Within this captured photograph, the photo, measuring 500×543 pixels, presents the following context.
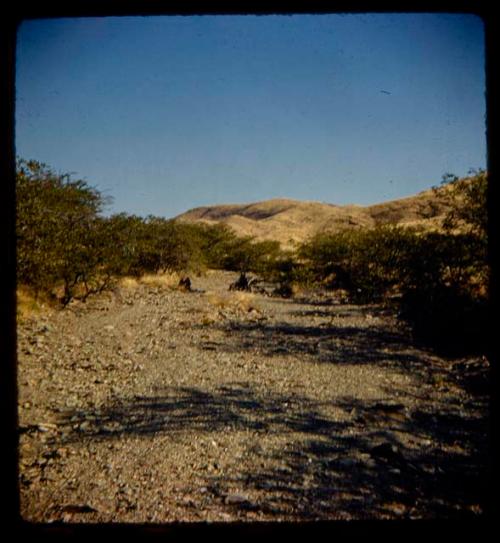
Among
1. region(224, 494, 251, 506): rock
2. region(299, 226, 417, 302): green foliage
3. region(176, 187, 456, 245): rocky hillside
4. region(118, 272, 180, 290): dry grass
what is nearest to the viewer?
region(224, 494, 251, 506): rock

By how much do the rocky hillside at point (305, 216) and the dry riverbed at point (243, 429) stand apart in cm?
2916

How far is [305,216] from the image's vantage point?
211ft

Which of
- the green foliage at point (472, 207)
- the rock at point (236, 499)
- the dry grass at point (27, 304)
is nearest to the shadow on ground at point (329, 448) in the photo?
the rock at point (236, 499)

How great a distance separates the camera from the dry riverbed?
2.18m

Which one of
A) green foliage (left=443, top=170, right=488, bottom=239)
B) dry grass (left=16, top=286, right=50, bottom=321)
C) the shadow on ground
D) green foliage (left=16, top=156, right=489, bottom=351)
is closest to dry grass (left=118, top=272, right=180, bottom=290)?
green foliage (left=16, top=156, right=489, bottom=351)

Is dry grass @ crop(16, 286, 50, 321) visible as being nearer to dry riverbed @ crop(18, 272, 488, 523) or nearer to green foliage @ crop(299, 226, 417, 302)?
dry riverbed @ crop(18, 272, 488, 523)

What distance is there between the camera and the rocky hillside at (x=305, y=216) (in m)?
44.2

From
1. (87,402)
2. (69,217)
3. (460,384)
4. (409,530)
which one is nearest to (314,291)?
(69,217)

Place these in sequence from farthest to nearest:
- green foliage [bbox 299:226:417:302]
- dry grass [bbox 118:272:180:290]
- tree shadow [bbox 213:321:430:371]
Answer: dry grass [bbox 118:272:180:290] → green foliage [bbox 299:226:417:302] → tree shadow [bbox 213:321:430:371]

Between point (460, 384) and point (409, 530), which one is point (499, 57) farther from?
point (460, 384)

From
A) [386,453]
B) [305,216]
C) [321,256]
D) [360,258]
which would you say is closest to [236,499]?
[386,453]

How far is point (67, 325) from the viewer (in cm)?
725

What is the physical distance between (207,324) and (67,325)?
2669 millimetres

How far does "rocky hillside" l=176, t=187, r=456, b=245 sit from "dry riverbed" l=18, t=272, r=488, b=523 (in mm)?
29161
